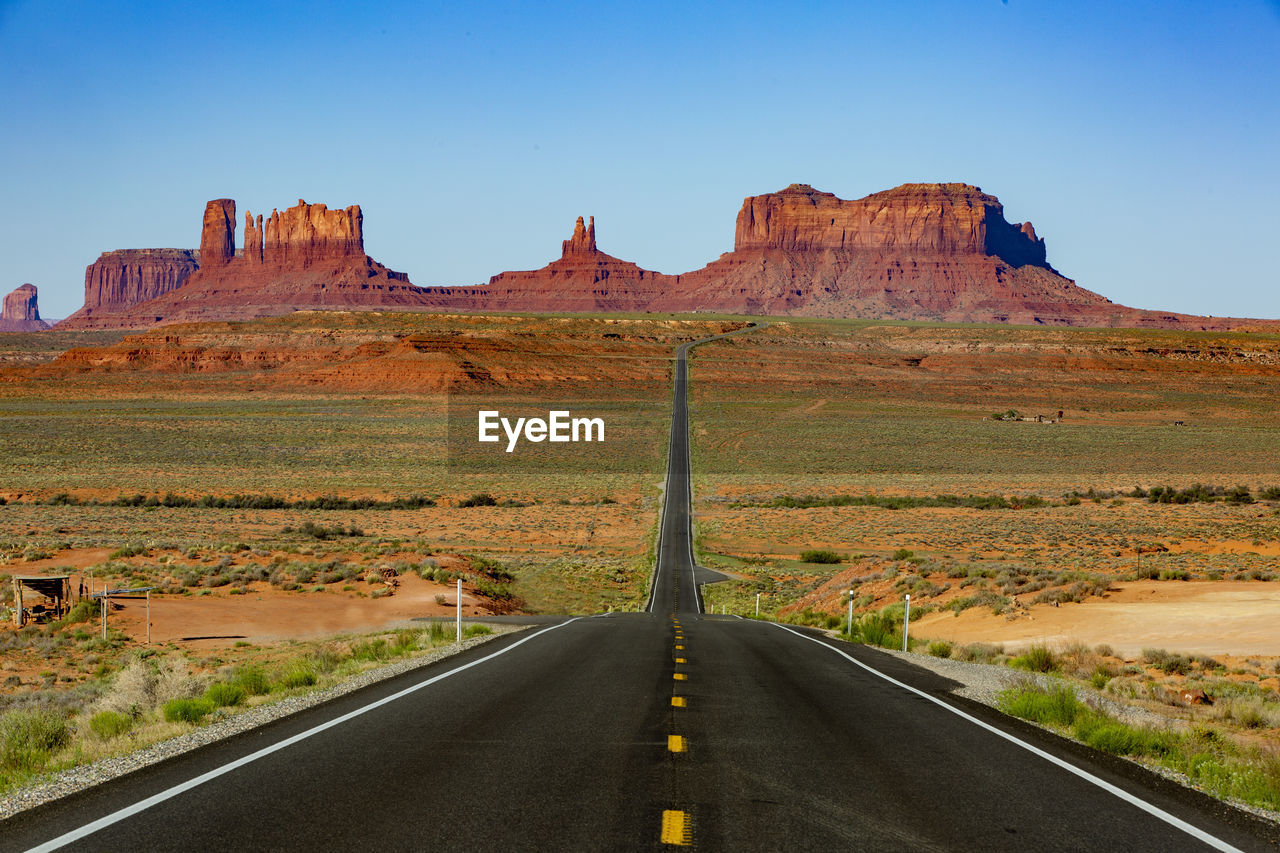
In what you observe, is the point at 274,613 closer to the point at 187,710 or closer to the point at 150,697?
the point at 150,697

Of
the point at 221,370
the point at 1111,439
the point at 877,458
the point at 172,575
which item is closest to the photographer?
the point at 172,575

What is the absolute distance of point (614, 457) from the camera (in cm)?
8194

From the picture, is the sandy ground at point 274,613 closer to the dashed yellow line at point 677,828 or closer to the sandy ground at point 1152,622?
the sandy ground at point 1152,622

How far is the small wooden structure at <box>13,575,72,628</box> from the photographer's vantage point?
2323 cm

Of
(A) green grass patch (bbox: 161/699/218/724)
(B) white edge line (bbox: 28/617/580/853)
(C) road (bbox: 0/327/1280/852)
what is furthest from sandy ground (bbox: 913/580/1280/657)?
(A) green grass patch (bbox: 161/699/218/724)

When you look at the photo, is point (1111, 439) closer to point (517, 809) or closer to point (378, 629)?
point (378, 629)

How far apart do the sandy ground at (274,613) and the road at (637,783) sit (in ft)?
46.2

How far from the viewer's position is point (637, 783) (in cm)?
668

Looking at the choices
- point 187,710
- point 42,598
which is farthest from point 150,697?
point 42,598

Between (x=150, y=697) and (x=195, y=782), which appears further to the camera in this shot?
(x=150, y=697)

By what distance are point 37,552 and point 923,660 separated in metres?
31.2

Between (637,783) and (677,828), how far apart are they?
41.5 inches

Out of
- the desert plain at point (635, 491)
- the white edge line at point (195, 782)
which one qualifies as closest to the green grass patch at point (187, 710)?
the desert plain at point (635, 491)

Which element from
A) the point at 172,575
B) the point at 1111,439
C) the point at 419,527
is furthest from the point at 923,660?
the point at 1111,439
